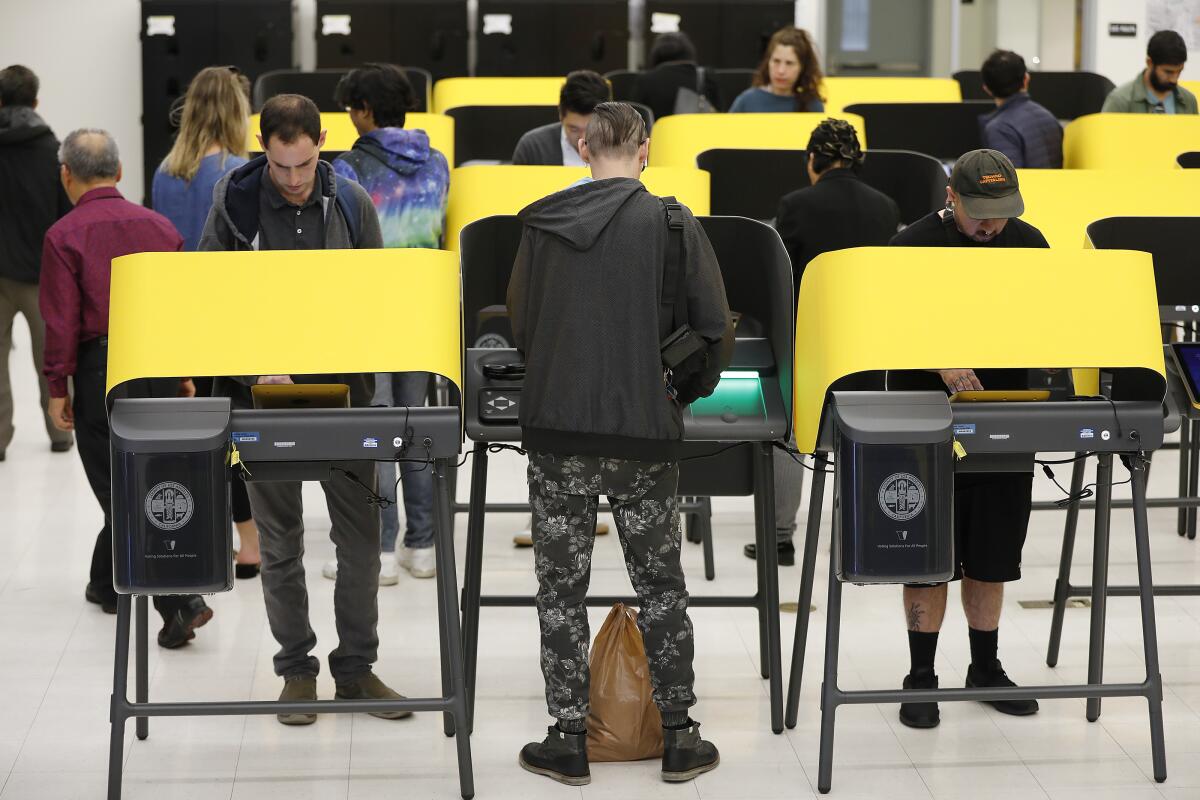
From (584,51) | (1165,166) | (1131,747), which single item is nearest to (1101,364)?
(1131,747)

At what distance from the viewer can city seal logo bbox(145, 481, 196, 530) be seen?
2812 mm

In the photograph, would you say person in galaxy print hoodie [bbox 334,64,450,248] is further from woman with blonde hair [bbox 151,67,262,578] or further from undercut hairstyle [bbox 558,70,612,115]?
undercut hairstyle [bbox 558,70,612,115]

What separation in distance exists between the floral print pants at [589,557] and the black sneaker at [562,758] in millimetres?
65

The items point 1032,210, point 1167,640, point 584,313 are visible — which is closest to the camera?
point 584,313

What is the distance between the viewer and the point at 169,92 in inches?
395

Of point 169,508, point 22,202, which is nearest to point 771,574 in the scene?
point 169,508

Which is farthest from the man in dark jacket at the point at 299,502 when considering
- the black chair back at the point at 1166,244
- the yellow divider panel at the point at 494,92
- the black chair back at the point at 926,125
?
the yellow divider panel at the point at 494,92

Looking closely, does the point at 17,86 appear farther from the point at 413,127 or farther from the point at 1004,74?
the point at 1004,74

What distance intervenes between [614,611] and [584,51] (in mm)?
7266

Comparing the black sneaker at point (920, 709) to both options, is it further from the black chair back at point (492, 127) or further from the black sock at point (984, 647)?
the black chair back at point (492, 127)

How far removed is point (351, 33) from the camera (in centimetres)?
998

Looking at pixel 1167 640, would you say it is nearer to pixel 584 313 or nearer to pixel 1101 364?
pixel 1101 364

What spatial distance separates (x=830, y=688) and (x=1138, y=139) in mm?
3454

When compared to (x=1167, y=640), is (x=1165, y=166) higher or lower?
higher
